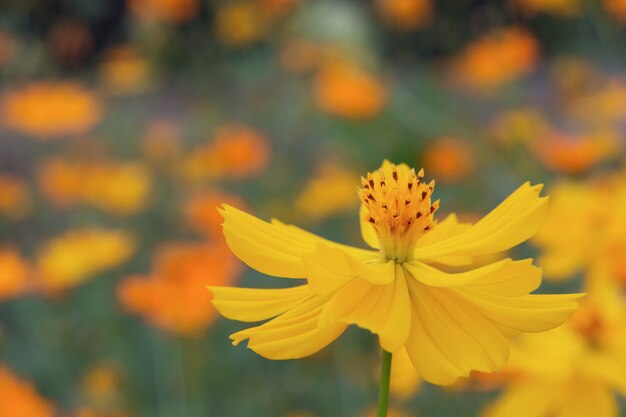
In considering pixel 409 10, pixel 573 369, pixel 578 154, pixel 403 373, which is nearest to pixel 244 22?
pixel 409 10

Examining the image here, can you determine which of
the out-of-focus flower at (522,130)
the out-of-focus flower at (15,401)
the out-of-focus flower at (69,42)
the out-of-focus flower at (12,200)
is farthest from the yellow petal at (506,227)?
the out-of-focus flower at (69,42)

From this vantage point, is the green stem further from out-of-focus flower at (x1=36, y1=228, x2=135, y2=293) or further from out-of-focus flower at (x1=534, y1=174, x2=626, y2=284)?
out-of-focus flower at (x1=36, y1=228, x2=135, y2=293)

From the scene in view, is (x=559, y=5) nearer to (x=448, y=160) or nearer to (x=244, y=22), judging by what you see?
(x=448, y=160)

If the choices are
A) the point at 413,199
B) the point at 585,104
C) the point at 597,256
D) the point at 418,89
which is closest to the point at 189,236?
the point at 585,104

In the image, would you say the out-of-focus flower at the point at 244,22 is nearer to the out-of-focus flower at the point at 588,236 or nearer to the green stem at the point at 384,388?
the out-of-focus flower at the point at 588,236

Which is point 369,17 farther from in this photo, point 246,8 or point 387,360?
point 387,360
